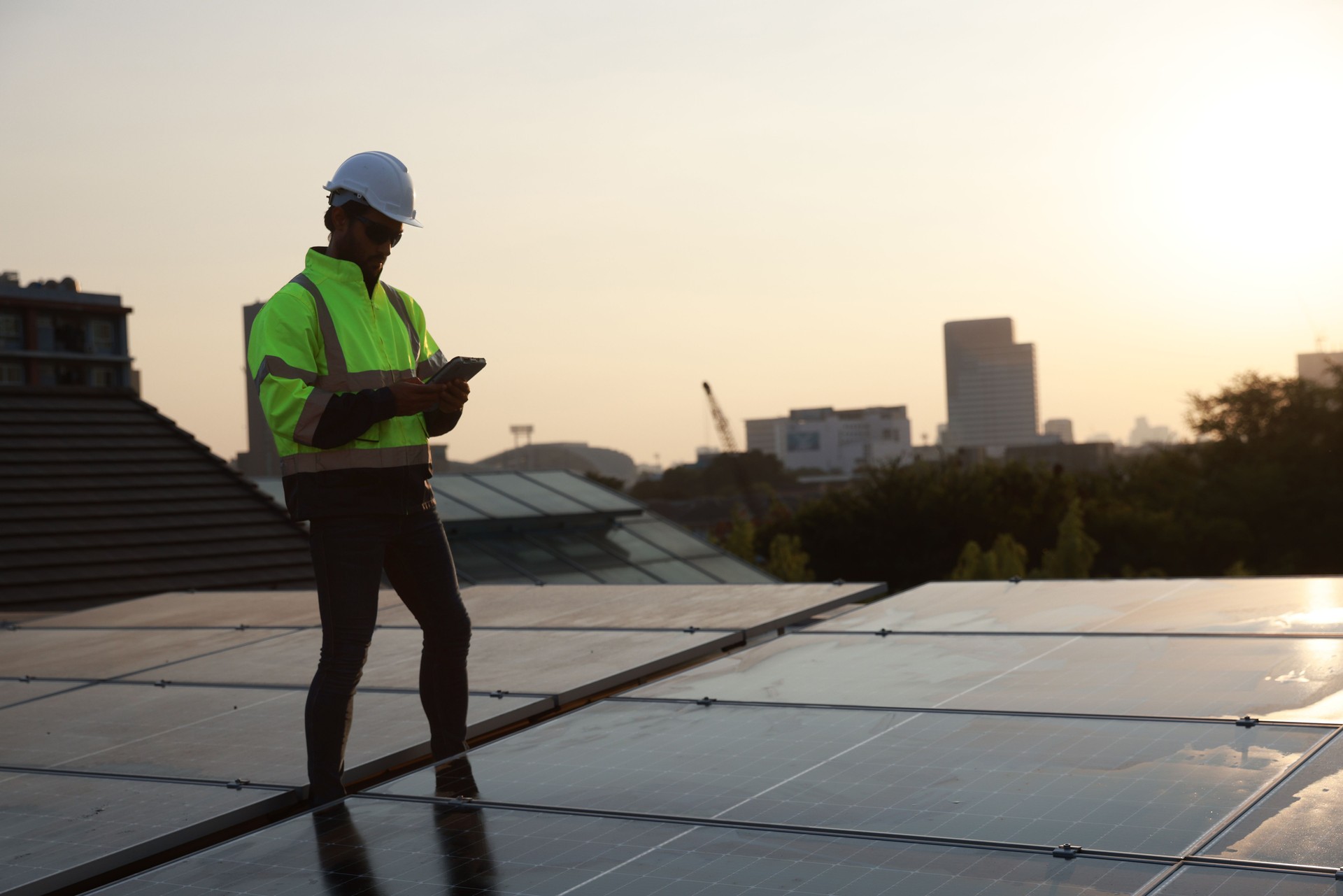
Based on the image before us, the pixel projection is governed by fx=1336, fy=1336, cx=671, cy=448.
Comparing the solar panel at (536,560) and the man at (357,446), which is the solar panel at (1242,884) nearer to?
the man at (357,446)

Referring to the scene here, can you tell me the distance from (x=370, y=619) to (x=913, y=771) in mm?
1435

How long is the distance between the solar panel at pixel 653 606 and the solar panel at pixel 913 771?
1.91m

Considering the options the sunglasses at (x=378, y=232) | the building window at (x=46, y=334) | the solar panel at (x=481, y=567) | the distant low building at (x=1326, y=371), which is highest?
the building window at (x=46, y=334)

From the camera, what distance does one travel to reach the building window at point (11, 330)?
293ft

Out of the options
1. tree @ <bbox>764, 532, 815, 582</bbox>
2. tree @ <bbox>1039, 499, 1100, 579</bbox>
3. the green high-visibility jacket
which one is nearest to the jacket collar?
the green high-visibility jacket

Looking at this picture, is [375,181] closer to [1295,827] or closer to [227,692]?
[227,692]

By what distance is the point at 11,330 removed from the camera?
294 ft

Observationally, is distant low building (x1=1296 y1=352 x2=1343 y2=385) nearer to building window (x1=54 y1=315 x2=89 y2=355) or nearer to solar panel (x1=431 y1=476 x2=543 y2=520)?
solar panel (x1=431 y1=476 x2=543 y2=520)

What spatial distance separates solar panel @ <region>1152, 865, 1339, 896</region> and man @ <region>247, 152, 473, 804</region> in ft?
6.30

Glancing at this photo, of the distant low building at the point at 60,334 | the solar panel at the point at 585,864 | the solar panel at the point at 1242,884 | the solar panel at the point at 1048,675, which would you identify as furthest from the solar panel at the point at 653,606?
the distant low building at the point at 60,334

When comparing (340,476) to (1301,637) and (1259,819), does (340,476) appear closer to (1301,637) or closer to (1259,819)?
(1259,819)

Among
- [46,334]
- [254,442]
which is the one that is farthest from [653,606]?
[254,442]

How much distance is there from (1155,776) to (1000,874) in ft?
2.13

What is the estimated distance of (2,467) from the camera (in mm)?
11758
